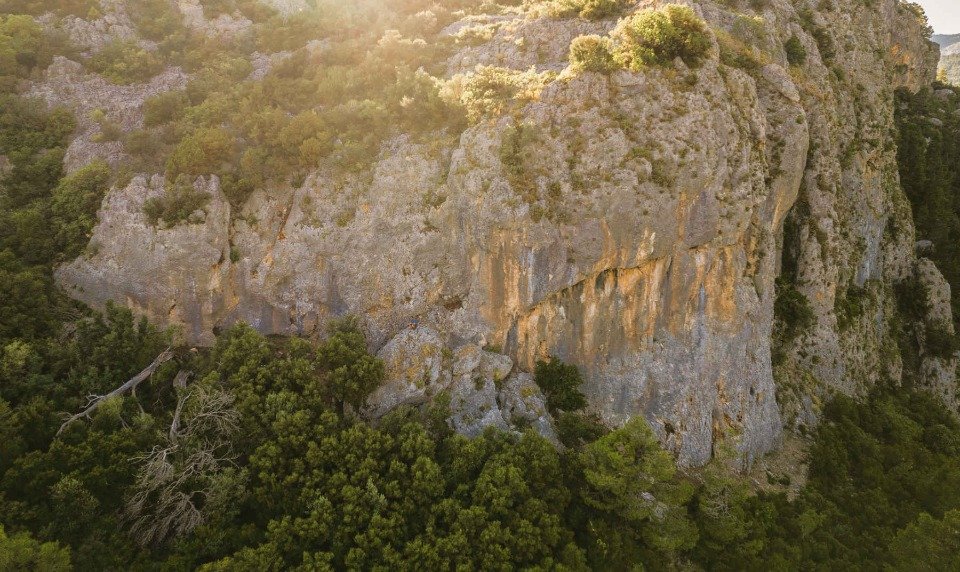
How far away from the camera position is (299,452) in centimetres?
1905

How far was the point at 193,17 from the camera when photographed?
36844mm

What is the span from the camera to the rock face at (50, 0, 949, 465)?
22.9m

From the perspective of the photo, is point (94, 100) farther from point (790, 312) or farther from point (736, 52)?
point (790, 312)

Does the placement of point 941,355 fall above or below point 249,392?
below

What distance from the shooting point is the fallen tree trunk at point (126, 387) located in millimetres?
18628

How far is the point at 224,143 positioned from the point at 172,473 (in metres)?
17.3

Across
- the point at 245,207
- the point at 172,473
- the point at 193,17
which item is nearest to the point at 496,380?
the point at 172,473

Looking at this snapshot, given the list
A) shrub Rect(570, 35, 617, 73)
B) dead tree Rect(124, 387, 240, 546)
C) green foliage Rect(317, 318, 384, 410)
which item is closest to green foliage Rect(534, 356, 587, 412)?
green foliage Rect(317, 318, 384, 410)

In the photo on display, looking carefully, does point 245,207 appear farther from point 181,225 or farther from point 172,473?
point 172,473

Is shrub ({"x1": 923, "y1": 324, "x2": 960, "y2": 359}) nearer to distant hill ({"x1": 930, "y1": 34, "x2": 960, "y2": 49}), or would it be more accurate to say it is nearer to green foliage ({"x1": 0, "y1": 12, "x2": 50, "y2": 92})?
green foliage ({"x1": 0, "y1": 12, "x2": 50, "y2": 92})

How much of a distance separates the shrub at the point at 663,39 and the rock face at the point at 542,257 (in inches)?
31.0

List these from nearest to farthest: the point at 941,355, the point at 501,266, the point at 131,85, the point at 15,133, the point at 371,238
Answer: the point at 501,266, the point at 371,238, the point at 15,133, the point at 131,85, the point at 941,355

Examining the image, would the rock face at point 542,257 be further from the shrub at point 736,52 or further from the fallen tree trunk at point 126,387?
the fallen tree trunk at point 126,387

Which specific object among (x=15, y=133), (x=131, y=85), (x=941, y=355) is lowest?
(x=941, y=355)
